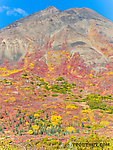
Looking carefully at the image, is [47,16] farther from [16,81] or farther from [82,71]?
[16,81]

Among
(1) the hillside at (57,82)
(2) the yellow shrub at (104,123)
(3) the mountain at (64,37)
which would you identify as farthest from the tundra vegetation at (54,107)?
(3) the mountain at (64,37)

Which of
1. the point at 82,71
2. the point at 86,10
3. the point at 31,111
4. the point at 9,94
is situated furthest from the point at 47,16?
the point at 31,111

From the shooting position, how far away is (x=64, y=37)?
60.8m

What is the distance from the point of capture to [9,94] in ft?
95.2

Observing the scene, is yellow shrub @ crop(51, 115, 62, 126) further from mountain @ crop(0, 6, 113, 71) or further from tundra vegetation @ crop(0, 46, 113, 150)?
mountain @ crop(0, 6, 113, 71)

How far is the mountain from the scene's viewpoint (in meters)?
52.8

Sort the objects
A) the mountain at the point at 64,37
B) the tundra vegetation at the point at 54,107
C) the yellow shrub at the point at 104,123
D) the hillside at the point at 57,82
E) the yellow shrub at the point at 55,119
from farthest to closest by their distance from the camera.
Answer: the mountain at the point at 64,37 → the yellow shrub at the point at 55,119 → the yellow shrub at the point at 104,123 → the hillside at the point at 57,82 → the tundra vegetation at the point at 54,107

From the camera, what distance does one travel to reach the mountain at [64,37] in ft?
173

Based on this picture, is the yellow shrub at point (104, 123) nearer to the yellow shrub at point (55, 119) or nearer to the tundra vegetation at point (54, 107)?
the tundra vegetation at point (54, 107)

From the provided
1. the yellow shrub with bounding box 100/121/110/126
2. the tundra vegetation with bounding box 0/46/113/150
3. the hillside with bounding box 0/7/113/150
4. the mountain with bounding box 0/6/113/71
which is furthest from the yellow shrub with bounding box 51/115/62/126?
the mountain with bounding box 0/6/113/71

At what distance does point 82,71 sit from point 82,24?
3539cm

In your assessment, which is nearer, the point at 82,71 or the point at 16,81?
the point at 16,81

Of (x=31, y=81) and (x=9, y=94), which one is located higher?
(x=31, y=81)

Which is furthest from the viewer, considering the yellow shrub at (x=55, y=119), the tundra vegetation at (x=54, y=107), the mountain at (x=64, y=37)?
the mountain at (x=64, y=37)
